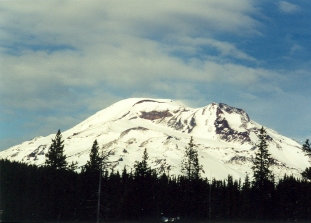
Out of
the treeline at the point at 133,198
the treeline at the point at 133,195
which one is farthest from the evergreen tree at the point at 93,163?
the treeline at the point at 133,198

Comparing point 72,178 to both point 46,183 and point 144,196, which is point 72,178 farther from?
point 144,196

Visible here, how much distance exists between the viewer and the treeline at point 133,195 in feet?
357

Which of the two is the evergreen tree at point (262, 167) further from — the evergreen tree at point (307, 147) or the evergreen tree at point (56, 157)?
the evergreen tree at point (56, 157)

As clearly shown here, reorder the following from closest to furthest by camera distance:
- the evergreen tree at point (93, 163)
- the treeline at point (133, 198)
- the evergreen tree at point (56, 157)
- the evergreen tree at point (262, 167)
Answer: the treeline at point (133, 198) → the evergreen tree at point (93, 163) → the evergreen tree at point (262, 167) → the evergreen tree at point (56, 157)

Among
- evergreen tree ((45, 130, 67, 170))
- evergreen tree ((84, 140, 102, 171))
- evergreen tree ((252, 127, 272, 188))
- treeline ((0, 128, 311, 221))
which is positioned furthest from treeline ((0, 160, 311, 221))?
evergreen tree ((45, 130, 67, 170))

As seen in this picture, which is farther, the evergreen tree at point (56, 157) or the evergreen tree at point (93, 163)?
the evergreen tree at point (56, 157)

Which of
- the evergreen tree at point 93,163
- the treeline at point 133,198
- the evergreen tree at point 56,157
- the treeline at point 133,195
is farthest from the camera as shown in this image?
the evergreen tree at point 56,157

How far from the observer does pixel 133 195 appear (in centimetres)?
12169

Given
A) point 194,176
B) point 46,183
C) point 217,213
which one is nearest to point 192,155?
point 194,176

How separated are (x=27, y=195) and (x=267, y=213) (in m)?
53.4

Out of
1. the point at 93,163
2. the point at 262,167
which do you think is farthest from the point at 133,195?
the point at 262,167

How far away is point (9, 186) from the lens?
108688mm

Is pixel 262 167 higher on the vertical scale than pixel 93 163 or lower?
higher

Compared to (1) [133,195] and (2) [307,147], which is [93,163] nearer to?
(1) [133,195]
